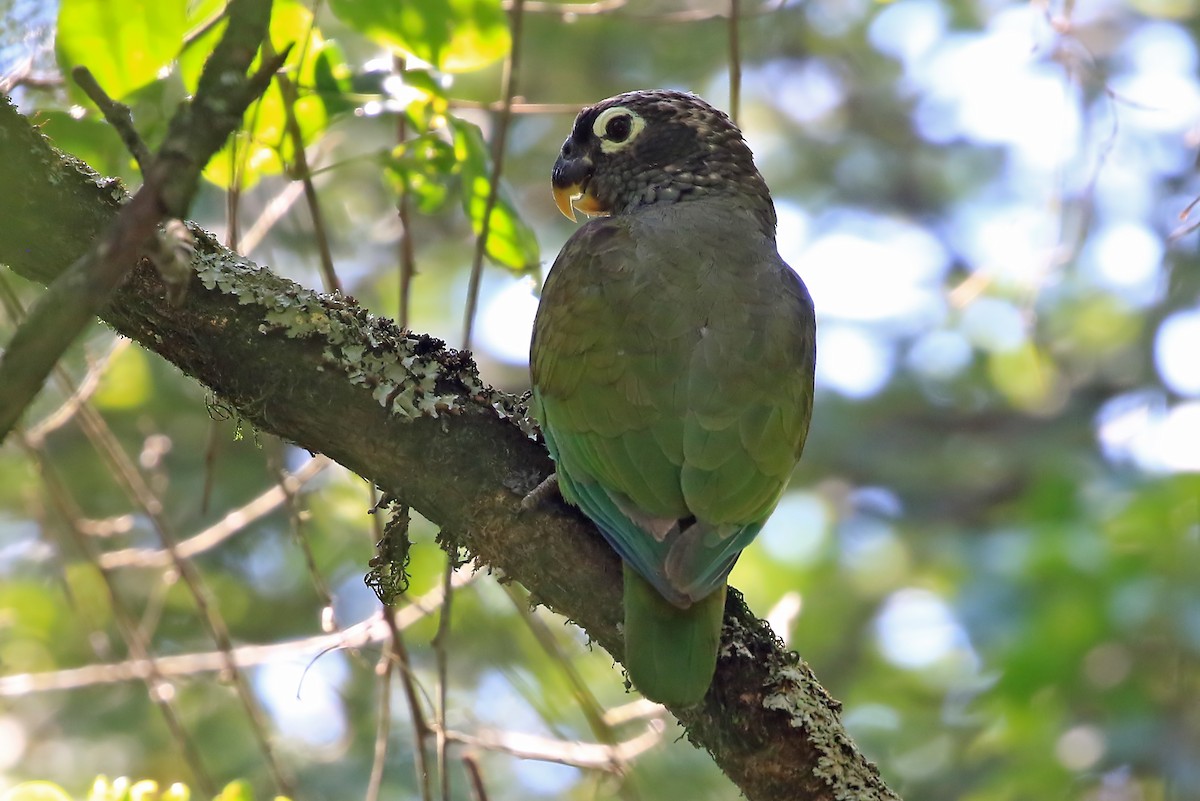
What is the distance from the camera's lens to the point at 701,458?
2.73 m

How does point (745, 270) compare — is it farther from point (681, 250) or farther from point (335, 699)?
point (335, 699)

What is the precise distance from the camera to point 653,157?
149 inches

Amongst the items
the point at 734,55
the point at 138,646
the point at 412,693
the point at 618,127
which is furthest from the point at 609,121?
the point at 138,646

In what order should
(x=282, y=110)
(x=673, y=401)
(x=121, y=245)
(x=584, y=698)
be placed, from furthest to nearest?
(x=584, y=698) → (x=282, y=110) → (x=673, y=401) → (x=121, y=245)

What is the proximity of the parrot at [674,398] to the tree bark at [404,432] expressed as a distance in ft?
0.37

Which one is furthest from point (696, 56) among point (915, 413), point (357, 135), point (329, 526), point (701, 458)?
point (701, 458)

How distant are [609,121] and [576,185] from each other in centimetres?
23

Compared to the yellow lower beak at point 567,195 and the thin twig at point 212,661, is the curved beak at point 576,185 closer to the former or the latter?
the yellow lower beak at point 567,195

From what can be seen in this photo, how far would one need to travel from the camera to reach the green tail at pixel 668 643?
229cm

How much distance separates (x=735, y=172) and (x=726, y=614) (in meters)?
1.72

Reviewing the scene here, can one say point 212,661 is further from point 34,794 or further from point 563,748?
point 34,794

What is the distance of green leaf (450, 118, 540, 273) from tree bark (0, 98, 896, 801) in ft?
3.03

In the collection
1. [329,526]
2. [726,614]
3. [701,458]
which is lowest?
[726,614]

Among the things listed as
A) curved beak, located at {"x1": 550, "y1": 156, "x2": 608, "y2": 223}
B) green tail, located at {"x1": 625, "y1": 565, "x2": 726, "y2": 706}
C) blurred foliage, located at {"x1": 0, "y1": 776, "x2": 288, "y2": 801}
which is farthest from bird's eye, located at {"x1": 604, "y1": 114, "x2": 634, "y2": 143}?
blurred foliage, located at {"x1": 0, "y1": 776, "x2": 288, "y2": 801}
